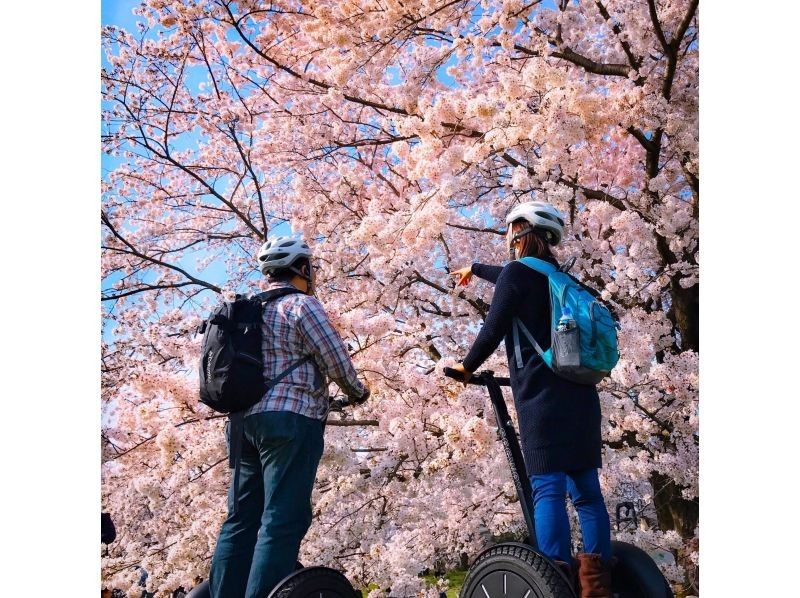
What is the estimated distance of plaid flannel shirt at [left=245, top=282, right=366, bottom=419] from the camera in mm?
2027

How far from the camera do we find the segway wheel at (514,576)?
1.75 metres

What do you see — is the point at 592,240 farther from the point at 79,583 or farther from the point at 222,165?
the point at 79,583

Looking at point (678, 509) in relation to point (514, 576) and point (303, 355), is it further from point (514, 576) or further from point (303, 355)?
point (303, 355)

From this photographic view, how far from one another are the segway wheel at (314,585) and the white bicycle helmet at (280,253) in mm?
816

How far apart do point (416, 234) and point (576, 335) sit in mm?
1950

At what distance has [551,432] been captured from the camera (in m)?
1.82

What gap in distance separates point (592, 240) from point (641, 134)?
71cm

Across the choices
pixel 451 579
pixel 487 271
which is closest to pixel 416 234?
pixel 487 271

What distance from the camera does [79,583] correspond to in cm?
318

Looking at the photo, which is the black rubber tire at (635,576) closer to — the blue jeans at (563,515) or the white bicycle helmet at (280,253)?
the blue jeans at (563,515)

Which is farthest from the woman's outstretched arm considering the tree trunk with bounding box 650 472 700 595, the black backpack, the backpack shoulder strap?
the tree trunk with bounding box 650 472 700 595

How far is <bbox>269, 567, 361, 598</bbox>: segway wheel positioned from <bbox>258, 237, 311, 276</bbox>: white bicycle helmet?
816mm

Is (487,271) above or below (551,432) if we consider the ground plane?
above
